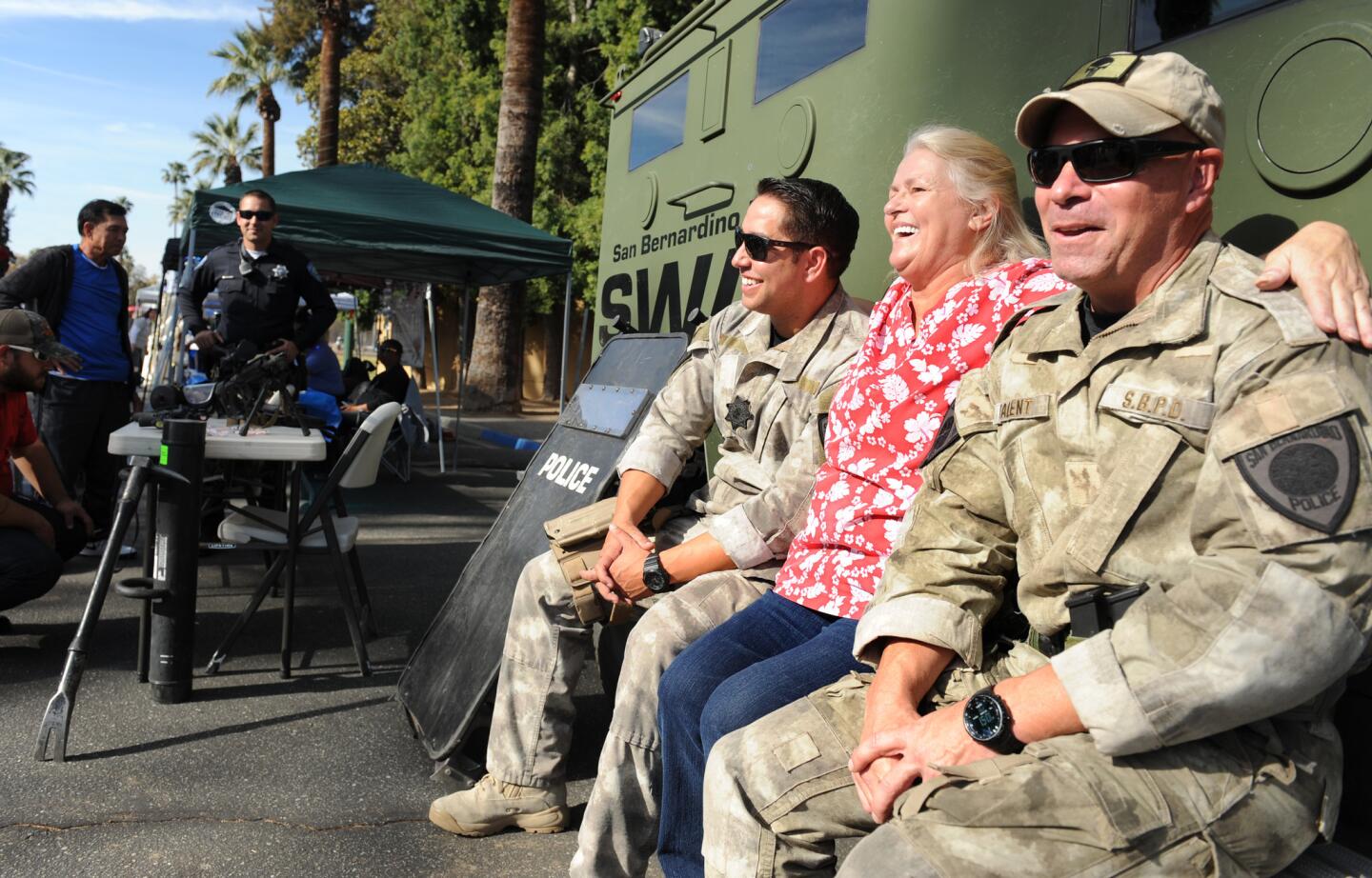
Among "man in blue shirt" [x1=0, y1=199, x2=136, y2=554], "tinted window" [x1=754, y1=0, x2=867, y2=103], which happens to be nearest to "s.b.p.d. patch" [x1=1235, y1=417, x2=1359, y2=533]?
"tinted window" [x1=754, y1=0, x2=867, y2=103]

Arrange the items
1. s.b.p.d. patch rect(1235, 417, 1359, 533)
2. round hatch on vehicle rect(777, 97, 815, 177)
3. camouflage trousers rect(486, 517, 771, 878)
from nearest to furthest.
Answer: s.b.p.d. patch rect(1235, 417, 1359, 533), camouflage trousers rect(486, 517, 771, 878), round hatch on vehicle rect(777, 97, 815, 177)

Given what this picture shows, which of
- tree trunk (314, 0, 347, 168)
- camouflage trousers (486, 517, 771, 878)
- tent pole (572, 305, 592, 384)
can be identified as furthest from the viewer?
tree trunk (314, 0, 347, 168)

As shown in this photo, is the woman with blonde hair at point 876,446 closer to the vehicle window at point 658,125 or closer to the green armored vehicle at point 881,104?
the green armored vehicle at point 881,104

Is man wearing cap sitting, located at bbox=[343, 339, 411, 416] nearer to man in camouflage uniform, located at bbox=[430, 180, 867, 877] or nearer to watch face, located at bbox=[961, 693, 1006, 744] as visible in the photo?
man in camouflage uniform, located at bbox=[430, 180, 867, 877]

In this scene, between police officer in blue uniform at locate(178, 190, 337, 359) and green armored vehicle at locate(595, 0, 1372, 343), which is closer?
green armored vehicle at locate(595, 0, 1372, 343)

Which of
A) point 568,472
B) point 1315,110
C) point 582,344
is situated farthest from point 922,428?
point 582,344

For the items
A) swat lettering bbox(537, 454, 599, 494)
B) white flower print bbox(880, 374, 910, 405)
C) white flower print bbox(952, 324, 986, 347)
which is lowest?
swat lettering bbox(537, 454, 599, 494)

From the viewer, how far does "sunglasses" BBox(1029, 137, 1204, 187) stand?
1604 millimetres

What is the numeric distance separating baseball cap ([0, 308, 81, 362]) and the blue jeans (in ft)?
10.8

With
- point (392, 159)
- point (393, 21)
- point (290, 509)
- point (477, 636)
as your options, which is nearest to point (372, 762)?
point (477, 636)

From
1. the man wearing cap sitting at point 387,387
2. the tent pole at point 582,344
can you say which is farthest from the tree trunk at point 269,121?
the man wearing cap sitting at point 387,387

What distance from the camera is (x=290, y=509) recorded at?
13.8 ft

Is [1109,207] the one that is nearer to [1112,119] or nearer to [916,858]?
[1112,119]

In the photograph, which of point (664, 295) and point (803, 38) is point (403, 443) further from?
point (803, 38)
